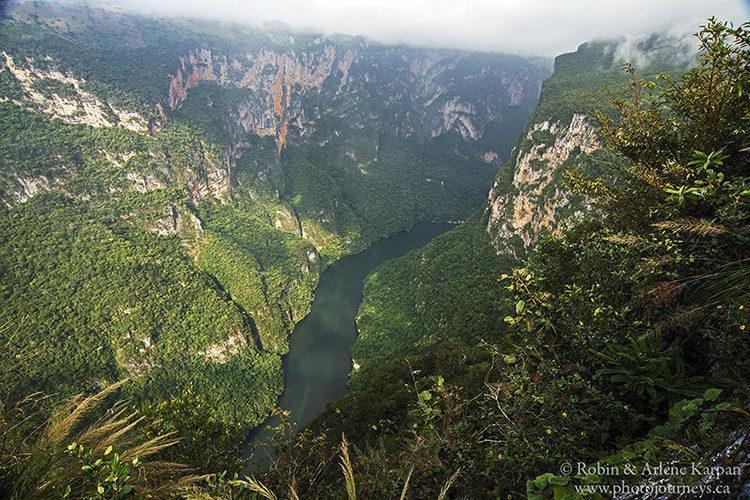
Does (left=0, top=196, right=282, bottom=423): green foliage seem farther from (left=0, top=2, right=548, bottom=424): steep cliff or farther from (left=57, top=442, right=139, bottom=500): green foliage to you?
(left=57, top=442, right=139, bottom=500): green foliage

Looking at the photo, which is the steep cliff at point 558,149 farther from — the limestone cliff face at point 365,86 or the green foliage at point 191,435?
the limestone cliff face at point 365,86

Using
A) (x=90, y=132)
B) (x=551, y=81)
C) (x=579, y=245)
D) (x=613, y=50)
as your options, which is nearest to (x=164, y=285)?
(x=90, y=132)

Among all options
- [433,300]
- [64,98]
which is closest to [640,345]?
[433,300]

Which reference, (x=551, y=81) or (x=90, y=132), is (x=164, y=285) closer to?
(x=90, y=132)

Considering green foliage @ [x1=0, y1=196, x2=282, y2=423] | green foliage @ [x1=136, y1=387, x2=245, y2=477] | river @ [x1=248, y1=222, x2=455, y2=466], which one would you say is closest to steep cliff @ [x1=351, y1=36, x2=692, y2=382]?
river @ [x1=248, y1=222, x2=455, y2=466]

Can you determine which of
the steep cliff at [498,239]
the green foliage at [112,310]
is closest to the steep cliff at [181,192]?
the green foliage at [112,310]

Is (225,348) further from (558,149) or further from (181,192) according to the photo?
(558,149)
